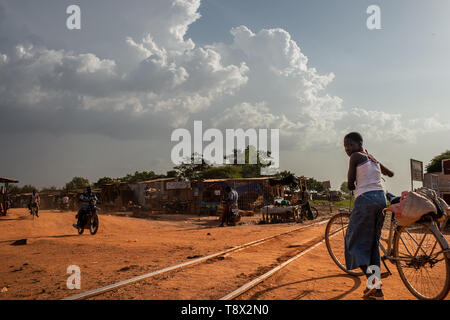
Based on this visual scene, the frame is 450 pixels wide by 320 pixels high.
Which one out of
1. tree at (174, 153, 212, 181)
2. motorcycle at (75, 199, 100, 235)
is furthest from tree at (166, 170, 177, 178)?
motorcycle at (75, 199, 100, 235)

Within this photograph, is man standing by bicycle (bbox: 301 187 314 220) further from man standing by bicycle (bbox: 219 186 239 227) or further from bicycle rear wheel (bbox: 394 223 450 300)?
bicycle rear wheel (bbox: 394 223 450 300)

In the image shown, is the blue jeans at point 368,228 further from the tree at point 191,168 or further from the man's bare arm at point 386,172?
the tree at point 191,168

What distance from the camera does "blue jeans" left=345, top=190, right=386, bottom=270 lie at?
386 cm

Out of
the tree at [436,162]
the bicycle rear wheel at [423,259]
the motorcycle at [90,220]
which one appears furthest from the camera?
the tree at [436,162]

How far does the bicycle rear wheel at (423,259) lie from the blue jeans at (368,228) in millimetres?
341

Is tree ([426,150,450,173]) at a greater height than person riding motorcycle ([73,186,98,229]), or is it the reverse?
tree ([426,150,450,173])

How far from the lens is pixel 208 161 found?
58000 millimetres

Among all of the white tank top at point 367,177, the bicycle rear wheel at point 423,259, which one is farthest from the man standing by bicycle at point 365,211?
the bicycle rear wheel at point 423,259

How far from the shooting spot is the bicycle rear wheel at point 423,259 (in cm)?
340

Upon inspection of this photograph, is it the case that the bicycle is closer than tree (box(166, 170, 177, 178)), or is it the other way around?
the bicycle

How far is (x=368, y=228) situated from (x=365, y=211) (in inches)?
8.4

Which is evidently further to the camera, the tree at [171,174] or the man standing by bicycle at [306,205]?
the tree at [171,174]
